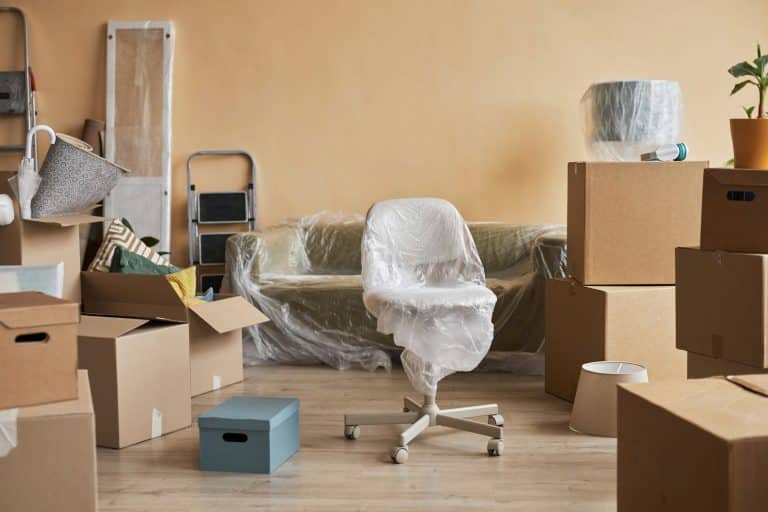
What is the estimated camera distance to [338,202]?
4.95 meters

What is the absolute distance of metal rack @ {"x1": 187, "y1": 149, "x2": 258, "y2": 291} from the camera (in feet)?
16.2

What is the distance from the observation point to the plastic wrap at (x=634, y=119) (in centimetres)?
388

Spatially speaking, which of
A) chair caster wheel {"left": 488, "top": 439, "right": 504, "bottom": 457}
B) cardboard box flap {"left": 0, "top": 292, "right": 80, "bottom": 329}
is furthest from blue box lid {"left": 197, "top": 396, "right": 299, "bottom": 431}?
cardboard box flap {"left": 0, "top": 292, "right": 80, "bottom": 329}

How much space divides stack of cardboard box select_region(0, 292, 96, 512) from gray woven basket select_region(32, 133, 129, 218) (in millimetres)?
1315

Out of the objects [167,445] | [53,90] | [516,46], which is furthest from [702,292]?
[53,90]

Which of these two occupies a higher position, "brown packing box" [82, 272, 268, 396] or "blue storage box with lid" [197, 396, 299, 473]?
"brown packing box" [82, 272, 268, 396]

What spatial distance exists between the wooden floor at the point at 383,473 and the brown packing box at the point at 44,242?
0.70 meters

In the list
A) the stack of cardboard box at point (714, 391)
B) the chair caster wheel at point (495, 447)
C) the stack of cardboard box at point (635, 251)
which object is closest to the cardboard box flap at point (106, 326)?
the chair caster wheel at point (495, 447)

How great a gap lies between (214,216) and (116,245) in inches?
37.7

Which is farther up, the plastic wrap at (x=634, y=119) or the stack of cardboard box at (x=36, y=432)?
the plastic wrap at (x=634, y=119)

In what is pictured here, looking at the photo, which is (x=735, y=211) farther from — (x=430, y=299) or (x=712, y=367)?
(x=430, y=299)

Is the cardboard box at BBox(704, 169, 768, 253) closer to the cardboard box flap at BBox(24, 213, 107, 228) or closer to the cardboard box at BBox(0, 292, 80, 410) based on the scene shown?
the cardboard box at BBox(0, 292, 80, 410)

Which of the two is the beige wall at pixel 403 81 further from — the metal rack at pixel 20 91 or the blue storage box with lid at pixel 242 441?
the blue storage box with lid at pixel 242 441

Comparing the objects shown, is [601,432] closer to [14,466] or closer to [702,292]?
[702,292]
